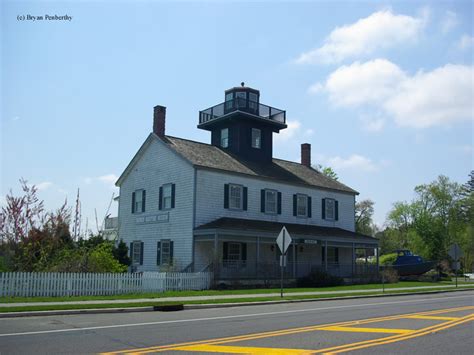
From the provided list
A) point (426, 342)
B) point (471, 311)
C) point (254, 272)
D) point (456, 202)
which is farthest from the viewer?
point (456, 202)

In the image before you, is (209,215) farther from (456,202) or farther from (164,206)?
(456,202)

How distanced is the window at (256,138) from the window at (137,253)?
33.6 ft

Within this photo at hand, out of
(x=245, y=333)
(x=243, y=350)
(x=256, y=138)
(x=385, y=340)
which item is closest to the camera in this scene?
(x=243, y=350)

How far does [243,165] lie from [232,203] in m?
3.10

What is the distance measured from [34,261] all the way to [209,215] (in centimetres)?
980

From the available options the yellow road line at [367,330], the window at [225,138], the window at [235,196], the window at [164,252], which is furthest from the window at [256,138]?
the yellow road line at [367,330]

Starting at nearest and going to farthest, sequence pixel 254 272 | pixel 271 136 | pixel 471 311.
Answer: pixel 471 311 < pixel 254 272 < pixel 271 136

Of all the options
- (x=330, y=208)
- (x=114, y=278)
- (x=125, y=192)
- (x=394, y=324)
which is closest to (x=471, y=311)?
(x=394, y=324)

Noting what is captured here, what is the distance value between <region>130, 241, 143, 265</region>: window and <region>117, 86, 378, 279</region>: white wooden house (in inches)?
2.5

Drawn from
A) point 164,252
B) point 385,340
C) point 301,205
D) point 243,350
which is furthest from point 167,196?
point 243,350

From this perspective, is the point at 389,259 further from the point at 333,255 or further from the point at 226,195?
the point at 226,195

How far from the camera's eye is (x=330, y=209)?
120 feet

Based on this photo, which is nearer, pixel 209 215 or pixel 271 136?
pixel 209 215

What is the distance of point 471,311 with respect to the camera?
1502 centimetres
